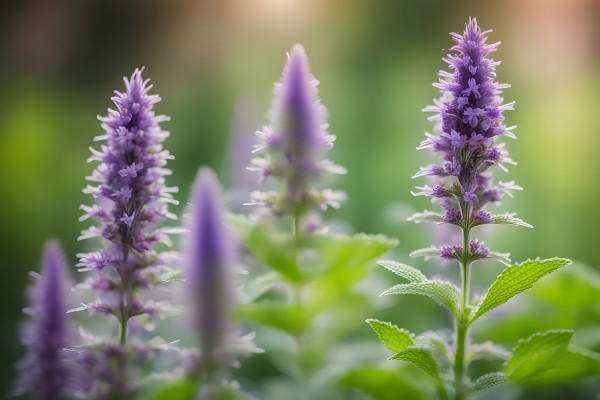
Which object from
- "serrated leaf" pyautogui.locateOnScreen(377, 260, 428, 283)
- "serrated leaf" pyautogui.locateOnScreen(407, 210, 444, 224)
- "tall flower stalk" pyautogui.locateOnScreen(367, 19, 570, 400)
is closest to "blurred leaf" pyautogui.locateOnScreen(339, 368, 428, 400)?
"tall flower stalk" pyautogui.locateOnScreen(367, 19, 570, 400)

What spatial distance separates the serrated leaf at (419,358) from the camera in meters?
1.49

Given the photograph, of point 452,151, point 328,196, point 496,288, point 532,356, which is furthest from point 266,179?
point 532,356

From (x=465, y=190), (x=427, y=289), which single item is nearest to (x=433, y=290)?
(x=427, y=289)

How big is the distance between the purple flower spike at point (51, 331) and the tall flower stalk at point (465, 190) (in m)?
1.02

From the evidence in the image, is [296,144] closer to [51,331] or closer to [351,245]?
[351,245]

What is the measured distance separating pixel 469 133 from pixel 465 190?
0.16m

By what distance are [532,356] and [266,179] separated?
960 millimetres

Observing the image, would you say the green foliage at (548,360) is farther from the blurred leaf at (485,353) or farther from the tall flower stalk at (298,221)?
the tall flower stalk at (298,221)

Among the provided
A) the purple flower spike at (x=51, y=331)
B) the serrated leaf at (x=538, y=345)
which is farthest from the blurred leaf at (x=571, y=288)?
the purple flower spike at (x=51, y=331)

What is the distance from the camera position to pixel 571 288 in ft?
8.05

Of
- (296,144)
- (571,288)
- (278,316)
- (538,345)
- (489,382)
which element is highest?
(296,144)

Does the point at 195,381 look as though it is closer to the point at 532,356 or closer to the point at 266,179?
the point at 266,179

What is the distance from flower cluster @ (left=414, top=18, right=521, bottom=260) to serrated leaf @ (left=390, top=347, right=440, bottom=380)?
0.94 ft

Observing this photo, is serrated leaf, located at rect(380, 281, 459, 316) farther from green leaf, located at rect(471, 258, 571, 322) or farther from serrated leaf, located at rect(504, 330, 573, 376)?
serrated leaf, located at rect(504, 330, 573, 376)
